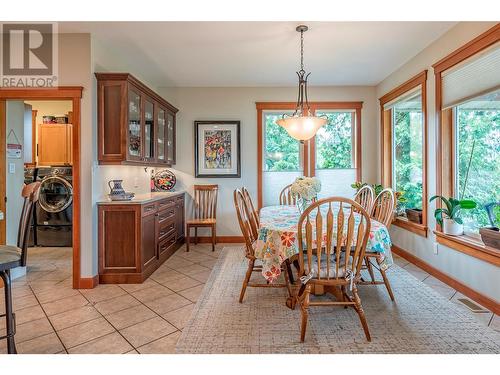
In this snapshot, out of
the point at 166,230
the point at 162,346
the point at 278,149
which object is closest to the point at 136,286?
the point at 166,230

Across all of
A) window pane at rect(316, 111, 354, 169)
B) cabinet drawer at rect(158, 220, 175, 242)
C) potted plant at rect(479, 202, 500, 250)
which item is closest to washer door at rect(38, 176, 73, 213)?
cabinet drawer at rect(158, 220, 175, 242)

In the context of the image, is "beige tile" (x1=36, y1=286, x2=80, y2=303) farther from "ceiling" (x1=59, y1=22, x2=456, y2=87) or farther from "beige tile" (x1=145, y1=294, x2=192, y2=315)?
"ceiling" (x1=59, y1=22, x2=456, y2=87)

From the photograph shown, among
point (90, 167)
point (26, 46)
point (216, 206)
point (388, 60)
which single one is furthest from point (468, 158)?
point (26, 46)

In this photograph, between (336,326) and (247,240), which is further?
(247,240)

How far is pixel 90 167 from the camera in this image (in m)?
2.93

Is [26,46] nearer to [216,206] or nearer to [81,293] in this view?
[81,293]

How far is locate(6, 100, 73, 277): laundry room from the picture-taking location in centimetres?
349

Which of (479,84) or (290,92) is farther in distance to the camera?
(290,92)

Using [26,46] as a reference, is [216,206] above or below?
below

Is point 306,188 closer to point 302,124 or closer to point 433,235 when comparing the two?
point 302,124

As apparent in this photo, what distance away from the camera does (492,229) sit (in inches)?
97.3

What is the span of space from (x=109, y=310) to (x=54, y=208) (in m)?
2.93
